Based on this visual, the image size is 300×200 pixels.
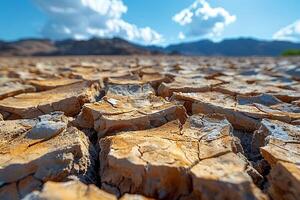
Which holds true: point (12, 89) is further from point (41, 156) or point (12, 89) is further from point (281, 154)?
point (281, 154)

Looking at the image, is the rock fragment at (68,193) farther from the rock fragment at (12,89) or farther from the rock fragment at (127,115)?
the rock fragment at (12,89)

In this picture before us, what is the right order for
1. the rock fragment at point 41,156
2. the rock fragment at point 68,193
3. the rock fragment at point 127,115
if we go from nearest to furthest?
the rock fragment at point 68,193 < the rock fragment at point 41,156 < the rock fragment at point 127,115

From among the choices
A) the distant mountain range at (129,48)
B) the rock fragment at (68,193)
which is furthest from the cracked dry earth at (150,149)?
the distant mountain range at (129,48)

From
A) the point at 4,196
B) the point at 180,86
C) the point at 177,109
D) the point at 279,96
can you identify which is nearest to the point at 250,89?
the point at 279,96

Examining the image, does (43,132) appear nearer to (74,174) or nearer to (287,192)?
(74,174)

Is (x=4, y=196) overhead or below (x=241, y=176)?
below

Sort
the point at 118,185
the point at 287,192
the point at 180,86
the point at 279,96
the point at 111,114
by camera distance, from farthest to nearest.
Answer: the point at 180,86 < the point at 279,96 < the point at 111,114 < the point at 118,185 < the point at 287,192
